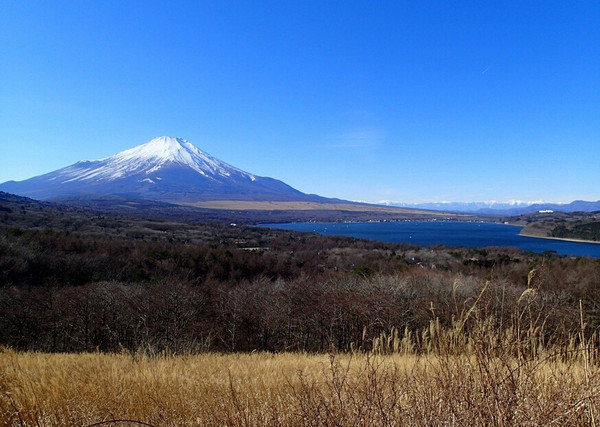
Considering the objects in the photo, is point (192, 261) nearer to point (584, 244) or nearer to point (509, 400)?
point (509, 400)

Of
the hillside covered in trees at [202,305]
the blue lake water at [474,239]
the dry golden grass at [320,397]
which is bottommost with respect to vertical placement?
the blue lake water at [474,239]

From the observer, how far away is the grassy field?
235 centimetres

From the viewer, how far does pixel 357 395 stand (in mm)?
3174

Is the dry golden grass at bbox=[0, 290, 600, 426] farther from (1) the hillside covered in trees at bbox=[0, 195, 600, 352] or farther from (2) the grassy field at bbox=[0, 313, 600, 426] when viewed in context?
(1) the hillside covered in trees at bbox=[0, 195, 600, 352]

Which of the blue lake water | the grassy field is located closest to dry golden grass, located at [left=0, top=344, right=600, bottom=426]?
the grassy field

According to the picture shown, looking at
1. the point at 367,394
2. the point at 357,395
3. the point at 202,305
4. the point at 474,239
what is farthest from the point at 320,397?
the point at 474,239

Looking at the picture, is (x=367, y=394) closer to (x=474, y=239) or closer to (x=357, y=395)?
(x=357, y=395)

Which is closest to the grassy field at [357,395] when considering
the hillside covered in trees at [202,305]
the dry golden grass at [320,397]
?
the dry golden grass at [320,397]

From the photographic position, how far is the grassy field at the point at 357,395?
235 cm

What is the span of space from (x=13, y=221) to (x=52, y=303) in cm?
5018

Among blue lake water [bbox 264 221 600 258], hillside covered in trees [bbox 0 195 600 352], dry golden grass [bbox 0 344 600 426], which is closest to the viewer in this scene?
dry golden grass [bbox 0 344 600 426]

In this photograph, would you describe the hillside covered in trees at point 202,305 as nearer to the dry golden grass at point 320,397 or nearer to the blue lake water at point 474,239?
the dry golden grass at point 320,397

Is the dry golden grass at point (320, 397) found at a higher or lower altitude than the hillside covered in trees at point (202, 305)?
higher

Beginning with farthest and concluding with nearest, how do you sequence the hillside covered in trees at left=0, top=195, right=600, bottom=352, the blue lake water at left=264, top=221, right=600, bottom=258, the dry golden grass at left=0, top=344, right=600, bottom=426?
1. the blue lake water at left=264, top=221, right=600, bottom=258
2. the hillside covered in trees at left=0, top=195, right=600, bottom=352
3. the dry golden grass at left=0, top=344, right=600, bottom=426
